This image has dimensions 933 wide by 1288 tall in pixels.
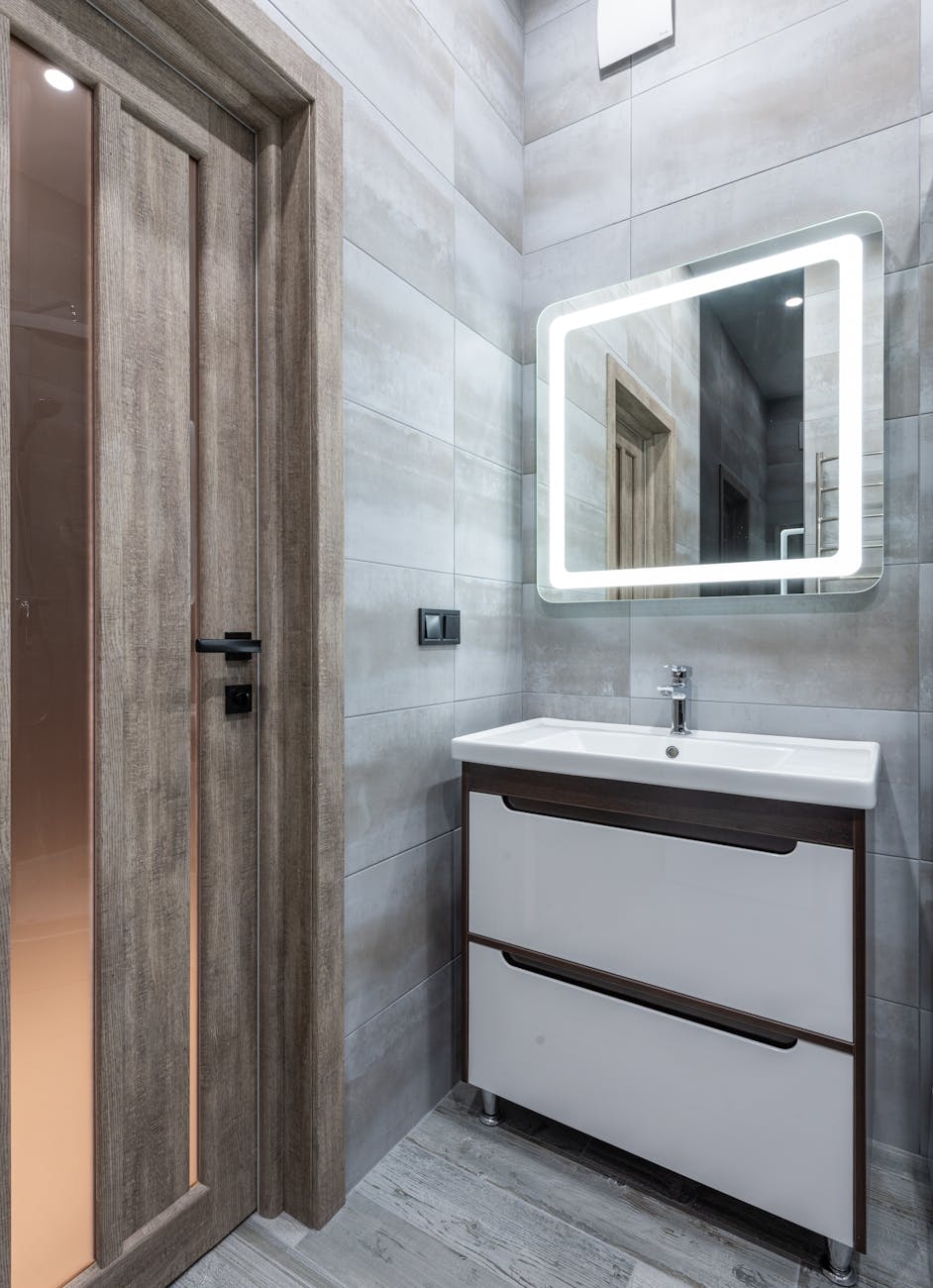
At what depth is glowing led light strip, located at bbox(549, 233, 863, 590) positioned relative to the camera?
1.45 m

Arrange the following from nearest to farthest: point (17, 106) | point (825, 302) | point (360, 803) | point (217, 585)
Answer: point (17, 106) < point (217, 585) < point (360, 803) < point (825, 302)

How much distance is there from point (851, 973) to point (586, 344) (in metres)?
1.47

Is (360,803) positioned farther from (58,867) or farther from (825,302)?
(825,302)

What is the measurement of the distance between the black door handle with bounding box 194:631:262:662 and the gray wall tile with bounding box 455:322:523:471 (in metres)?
0.71

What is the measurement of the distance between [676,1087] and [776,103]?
199 centimetres

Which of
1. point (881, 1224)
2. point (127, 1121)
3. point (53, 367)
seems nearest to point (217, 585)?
point (53, 367)

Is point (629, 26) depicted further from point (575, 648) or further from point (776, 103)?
→ point (575, 648)

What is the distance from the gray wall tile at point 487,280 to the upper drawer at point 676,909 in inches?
44.9

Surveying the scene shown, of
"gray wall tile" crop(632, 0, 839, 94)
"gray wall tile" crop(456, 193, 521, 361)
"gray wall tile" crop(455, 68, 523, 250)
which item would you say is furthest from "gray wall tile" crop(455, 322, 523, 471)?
"gray wall tile" crop(632, 0, 839, 94)

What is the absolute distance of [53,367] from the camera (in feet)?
3.22

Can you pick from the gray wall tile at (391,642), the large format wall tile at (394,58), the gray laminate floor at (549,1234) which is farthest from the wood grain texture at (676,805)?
the large format wall tile at (394,58)

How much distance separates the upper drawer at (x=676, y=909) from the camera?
1.12 metres

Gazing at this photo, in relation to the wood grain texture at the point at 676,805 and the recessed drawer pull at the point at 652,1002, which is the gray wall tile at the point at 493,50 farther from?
the recessed drawer pull at the point at 652,1002

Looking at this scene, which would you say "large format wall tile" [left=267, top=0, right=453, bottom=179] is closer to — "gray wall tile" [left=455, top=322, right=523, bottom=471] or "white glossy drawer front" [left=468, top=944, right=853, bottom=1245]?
"gray wall tile" [left=455, top=322, right=523, bottom=471]
